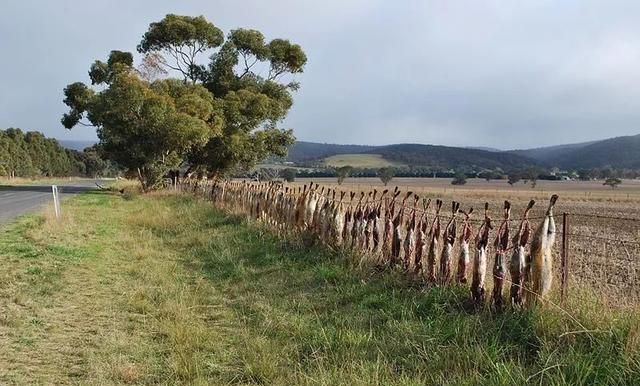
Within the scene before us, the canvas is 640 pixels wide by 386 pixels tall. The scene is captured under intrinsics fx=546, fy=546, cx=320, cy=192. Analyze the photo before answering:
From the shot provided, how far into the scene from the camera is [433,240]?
6.79 meters

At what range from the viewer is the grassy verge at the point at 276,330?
4.29 meters

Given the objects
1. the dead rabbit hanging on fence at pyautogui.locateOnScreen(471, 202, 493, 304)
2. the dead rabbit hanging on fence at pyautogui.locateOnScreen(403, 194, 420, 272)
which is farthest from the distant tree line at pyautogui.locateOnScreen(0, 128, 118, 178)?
the dead rabbit hanging on fence at pyautogui.locateOnScreen(471, 202, 493, 304)

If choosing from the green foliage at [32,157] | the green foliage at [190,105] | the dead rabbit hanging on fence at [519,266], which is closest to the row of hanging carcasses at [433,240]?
the dead rabbit hanging on fence at [519,266]

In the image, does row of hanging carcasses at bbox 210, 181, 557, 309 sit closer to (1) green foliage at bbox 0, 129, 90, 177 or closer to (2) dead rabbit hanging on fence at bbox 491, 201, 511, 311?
(2) dead rabbit hanging on fence at bbox 491, 201, 511, 311

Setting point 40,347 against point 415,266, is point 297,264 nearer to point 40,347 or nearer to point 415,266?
point 415,266

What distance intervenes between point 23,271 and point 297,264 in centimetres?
441

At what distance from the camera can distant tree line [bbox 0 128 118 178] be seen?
69375 mm

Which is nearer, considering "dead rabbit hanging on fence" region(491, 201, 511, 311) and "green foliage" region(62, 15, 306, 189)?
"dead rabbit hanging on fence" region(491, 201, 511, 311)

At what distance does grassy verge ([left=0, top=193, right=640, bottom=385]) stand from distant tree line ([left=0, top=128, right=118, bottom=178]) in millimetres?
50160

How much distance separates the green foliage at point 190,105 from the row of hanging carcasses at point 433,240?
19423mm

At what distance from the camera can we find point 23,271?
879cm

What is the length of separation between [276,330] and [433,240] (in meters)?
2.30

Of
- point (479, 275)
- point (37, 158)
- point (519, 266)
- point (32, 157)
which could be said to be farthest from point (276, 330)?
point (37, 158)

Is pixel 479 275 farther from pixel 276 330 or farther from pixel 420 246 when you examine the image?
pixel 276 330
